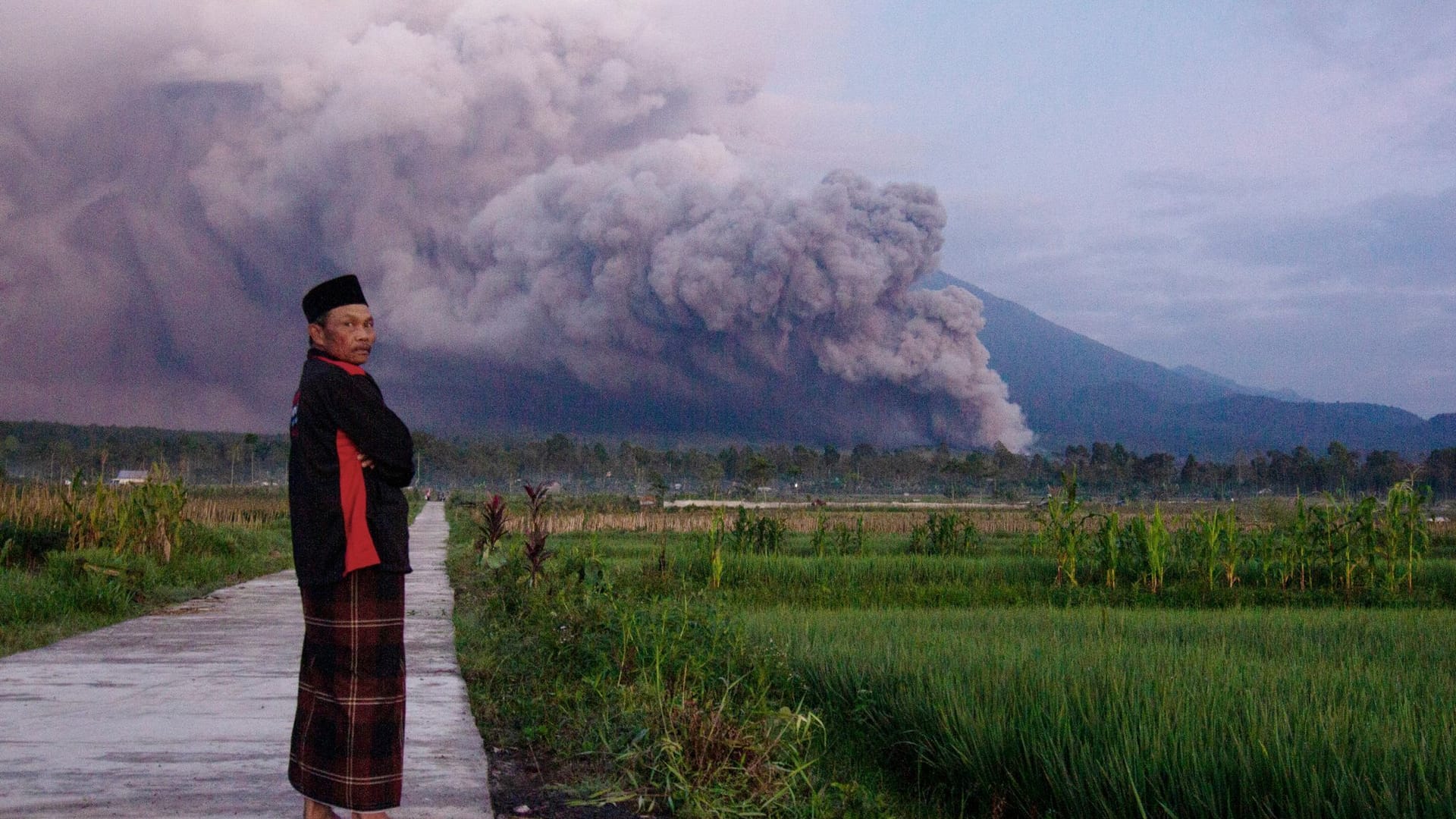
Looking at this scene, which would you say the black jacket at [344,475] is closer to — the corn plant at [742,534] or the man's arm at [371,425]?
the man's arm at [371,425]

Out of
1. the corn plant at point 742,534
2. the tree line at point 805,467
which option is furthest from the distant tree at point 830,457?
the corn plant at point 742,534

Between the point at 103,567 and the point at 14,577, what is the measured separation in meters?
1.12

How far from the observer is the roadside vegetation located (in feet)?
29.0

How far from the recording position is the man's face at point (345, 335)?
3326 millimetres

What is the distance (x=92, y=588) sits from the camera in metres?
9.50

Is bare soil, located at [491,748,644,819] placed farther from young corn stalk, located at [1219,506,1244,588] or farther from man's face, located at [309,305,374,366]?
young corn stalk, located at [1219,506,1244,588]

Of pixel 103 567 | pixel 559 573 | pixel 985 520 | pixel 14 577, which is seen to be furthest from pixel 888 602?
pixel 985 520

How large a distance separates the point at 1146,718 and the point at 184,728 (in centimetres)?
400

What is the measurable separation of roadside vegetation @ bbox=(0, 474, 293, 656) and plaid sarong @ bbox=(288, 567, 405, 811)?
4985 mm

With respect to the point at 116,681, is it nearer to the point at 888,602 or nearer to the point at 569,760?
the point at 569,760

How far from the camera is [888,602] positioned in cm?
1279

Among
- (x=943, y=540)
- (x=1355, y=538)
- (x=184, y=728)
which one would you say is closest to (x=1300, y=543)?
(x=1355, y=538)

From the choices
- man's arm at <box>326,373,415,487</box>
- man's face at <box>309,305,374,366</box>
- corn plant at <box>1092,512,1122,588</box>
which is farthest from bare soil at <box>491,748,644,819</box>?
corn plant at <box>1092,512,1122,588</box>

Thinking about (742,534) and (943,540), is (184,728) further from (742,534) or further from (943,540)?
(943,540)
